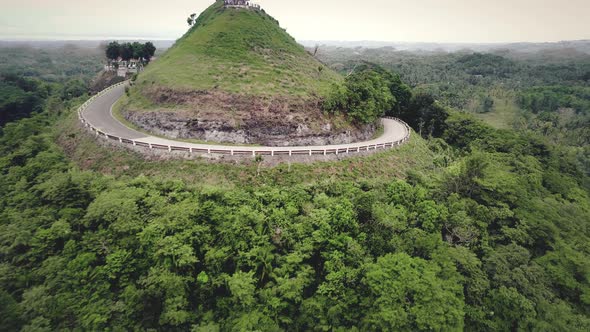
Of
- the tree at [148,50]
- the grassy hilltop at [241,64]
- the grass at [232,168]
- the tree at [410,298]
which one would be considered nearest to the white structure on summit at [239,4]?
the grassy hilltop at [241,64]

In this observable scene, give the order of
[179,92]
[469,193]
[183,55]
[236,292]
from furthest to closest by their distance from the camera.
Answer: [183,55]
[179,92]
[469,193]
[236,292]

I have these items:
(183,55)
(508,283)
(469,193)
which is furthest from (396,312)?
(183,55)

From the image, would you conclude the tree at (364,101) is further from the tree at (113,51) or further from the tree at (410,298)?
the tree at (113,51)

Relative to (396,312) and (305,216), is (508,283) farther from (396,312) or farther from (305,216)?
(305,216)

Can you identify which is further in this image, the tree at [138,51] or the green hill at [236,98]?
the tree at [138,51]

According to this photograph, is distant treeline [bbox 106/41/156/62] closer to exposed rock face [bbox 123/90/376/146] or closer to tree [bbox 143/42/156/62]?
tree [bbox 143/42/156/62]

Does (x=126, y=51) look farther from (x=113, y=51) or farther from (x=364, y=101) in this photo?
(x=364, y=101)
